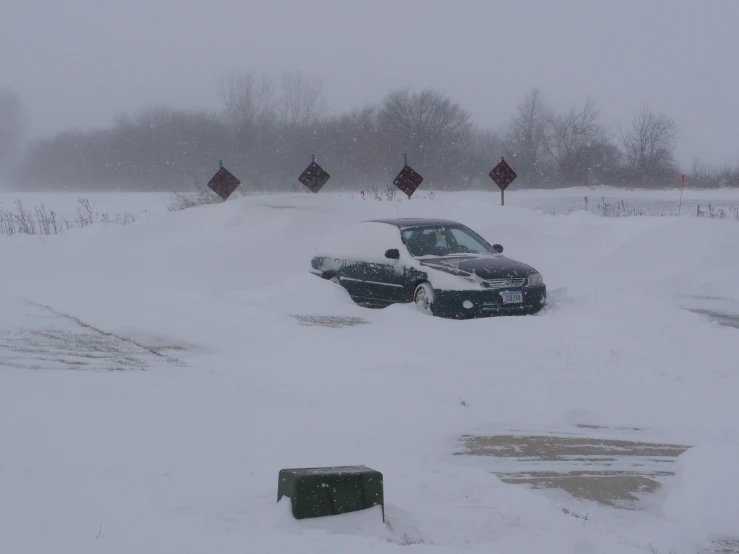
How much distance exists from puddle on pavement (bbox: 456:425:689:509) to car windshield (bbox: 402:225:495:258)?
19.1ft

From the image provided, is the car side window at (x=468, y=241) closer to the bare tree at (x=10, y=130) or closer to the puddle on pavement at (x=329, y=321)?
the puddle on pavement at (x=329, y=321)

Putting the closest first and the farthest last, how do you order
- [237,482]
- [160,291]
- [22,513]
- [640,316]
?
[22,513] → [237,482] → [640,316] → [160,291]

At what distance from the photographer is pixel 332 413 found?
545 centimetres

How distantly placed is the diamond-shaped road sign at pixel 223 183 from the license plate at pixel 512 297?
42.1ft

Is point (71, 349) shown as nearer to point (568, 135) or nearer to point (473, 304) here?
point (473, 304)

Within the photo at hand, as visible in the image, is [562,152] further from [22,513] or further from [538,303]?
[22,513]

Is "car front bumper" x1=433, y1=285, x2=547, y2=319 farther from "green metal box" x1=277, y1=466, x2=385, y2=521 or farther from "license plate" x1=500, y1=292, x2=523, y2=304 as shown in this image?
"green metal box" x1=277, y1=466, x2=385, y2=521

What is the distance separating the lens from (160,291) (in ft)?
40.6

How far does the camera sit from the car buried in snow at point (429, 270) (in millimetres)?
9781

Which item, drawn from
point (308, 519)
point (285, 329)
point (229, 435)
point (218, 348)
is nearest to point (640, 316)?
point (285, 329)

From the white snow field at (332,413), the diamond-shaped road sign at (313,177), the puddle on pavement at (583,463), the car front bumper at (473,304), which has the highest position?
the diamond-shaped road sign at (313,177)

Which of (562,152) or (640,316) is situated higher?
(562,152)

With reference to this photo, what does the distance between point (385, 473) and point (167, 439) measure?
1.50 meters

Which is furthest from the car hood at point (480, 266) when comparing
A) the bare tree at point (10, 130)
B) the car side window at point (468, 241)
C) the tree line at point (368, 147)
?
the bare tree at point (10, 130)
